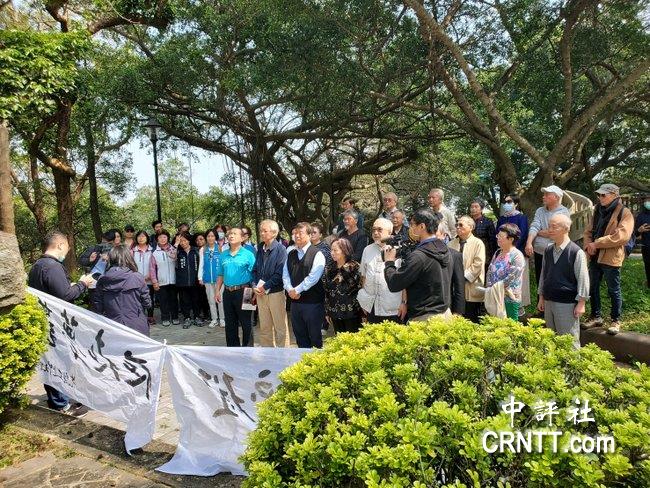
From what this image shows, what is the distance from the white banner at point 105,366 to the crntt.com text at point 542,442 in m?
2.73

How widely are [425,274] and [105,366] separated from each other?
2.87 meters

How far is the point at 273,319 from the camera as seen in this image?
5.29 metres

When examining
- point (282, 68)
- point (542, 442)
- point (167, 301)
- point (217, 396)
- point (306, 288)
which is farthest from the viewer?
point (167, 301)

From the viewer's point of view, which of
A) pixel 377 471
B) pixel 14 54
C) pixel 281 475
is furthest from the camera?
pixel 14 54

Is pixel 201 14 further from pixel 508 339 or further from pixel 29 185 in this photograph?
pixel 29 185

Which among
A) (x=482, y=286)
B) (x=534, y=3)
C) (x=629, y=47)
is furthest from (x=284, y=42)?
(x=629, y=47)

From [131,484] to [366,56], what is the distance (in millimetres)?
7251

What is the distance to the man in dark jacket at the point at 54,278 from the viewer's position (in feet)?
14.1

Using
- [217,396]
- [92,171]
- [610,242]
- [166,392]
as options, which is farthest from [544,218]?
[92,171]

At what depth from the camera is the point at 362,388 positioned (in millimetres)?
1759

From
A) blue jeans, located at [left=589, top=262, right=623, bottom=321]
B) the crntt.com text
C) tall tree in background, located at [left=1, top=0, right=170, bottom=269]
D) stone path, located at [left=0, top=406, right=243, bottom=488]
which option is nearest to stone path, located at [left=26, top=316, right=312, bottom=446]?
stone path, located at [left=0, top=406, right=243, bottom=488]

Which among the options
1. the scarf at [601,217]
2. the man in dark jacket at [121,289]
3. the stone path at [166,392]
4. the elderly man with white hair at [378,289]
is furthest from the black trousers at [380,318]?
the scarf at [601,217]

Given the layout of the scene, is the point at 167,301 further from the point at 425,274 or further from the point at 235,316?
the point at 425,274

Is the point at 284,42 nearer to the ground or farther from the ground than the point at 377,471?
farther from the ground
